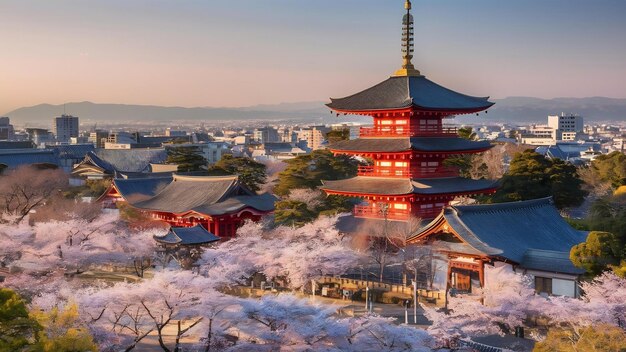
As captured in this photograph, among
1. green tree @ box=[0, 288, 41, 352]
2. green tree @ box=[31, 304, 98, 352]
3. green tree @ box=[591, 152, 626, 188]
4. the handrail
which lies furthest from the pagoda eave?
green tree @ box=[591, 152, 626, 188]

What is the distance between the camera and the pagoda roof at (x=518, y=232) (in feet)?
85.8

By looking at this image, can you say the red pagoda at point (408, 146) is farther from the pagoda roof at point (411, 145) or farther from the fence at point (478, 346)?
the fence at point (478, 346)

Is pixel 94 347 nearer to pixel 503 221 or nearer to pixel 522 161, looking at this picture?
pixel 503 221

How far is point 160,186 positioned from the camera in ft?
167

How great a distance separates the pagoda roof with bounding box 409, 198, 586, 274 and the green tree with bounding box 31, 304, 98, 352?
583 inches

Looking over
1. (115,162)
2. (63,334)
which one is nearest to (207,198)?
(63,334)

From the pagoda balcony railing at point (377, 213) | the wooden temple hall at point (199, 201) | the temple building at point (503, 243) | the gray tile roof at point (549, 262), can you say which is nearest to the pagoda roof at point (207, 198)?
the wooden temple hall at point (199, 201)

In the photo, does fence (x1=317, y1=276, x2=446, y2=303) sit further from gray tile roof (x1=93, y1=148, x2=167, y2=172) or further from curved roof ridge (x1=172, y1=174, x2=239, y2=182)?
gray tile roof (x1=93, y1=148, x2=167, y2=172)

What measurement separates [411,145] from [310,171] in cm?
1238

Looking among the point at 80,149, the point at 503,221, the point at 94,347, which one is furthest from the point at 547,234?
the point at 80,149

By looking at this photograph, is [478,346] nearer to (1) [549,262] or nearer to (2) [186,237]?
(1) [549,262]

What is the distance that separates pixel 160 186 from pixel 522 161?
24945 mm

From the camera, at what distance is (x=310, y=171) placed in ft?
148

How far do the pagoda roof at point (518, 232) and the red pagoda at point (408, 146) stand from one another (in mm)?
4105
